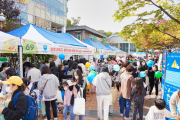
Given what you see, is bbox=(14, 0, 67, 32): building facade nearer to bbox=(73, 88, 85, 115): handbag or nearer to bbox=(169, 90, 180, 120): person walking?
bbox=(73, 88, 85, 115): handbag

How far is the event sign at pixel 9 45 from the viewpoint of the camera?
3.42 metres

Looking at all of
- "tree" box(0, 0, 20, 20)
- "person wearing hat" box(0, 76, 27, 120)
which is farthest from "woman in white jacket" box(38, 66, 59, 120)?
"tree" box(0, 0, 20, 20)

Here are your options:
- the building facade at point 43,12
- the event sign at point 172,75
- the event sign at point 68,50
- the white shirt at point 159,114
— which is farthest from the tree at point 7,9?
the white shirt at point 159,114

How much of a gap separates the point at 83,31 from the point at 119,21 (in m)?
15.5

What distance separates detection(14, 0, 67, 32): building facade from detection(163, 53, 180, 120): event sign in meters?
13.1

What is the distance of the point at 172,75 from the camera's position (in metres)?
2.93

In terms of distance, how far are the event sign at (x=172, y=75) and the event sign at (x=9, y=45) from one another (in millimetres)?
4190

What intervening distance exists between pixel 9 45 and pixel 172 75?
432cm

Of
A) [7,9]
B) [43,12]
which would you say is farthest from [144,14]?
[43,12]

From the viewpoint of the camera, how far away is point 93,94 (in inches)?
278

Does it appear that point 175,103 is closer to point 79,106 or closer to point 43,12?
point 79,106

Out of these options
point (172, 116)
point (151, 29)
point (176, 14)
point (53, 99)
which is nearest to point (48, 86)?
point (53, 99)

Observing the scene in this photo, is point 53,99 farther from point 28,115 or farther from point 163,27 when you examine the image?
point 163,27

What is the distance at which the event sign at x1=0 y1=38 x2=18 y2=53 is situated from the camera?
342 centimetres
